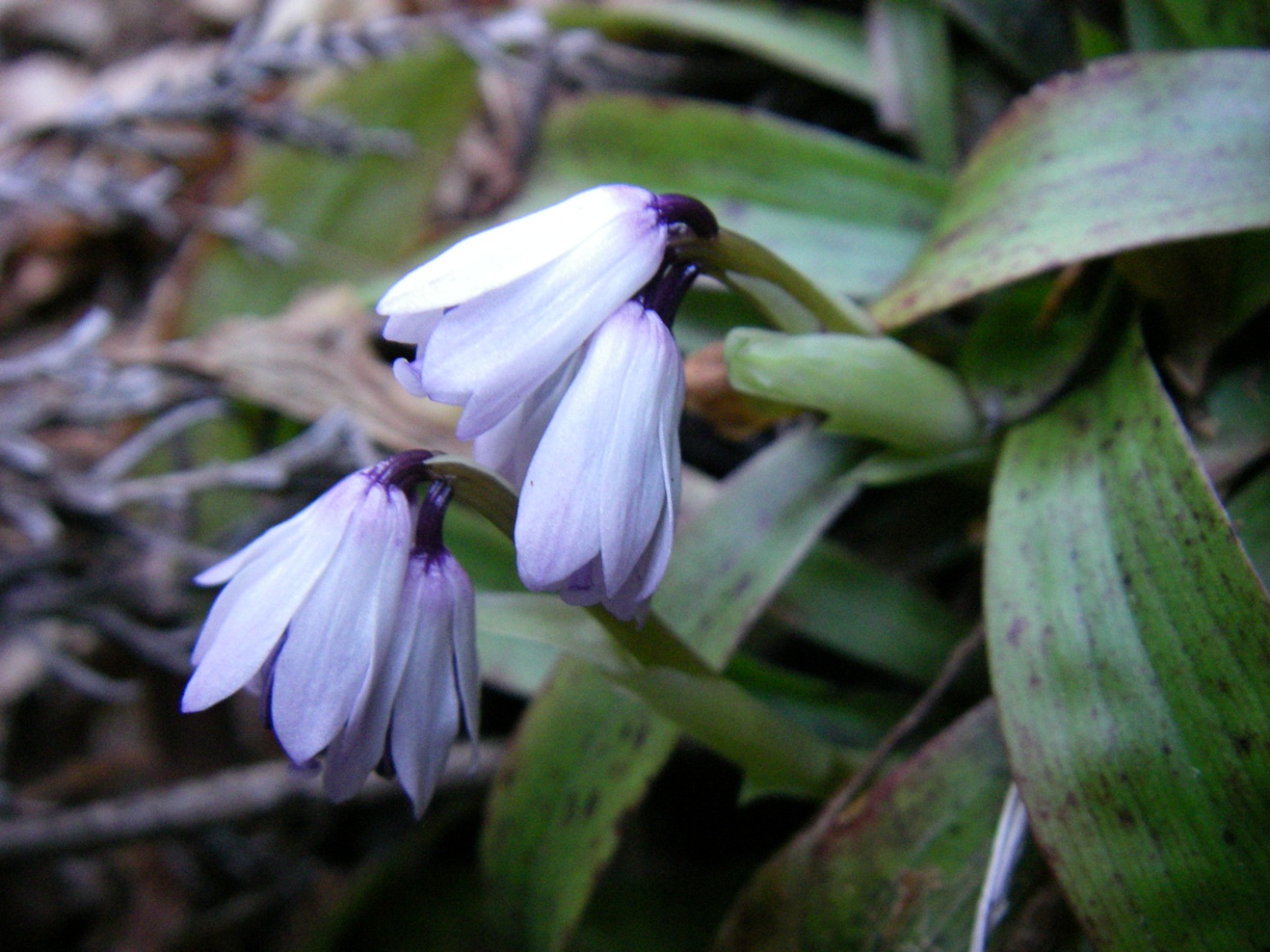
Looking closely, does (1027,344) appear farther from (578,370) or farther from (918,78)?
(578,370)

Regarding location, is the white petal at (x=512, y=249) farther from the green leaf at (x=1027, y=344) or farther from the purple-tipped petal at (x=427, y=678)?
the green leaf at (x=1027, y=344)

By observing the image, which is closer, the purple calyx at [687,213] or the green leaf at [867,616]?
the purple calyx at [687,213]

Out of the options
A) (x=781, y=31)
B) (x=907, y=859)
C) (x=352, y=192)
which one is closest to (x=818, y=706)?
(x=907, y=859)

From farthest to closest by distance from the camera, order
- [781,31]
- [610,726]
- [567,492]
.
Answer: [781,31], [610,726], [567,492]

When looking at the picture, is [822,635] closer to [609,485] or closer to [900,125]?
[609,485]

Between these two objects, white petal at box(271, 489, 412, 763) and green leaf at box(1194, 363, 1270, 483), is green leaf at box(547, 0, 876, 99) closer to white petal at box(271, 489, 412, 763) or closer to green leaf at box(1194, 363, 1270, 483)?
green leaf at box(1194, 363, 1270, 483)

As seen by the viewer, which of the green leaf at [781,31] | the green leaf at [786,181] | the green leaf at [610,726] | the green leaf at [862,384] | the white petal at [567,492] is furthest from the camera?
the green leaf at [781,31]

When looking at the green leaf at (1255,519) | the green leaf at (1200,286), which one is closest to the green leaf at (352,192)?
the green leaf at (1200,286)
